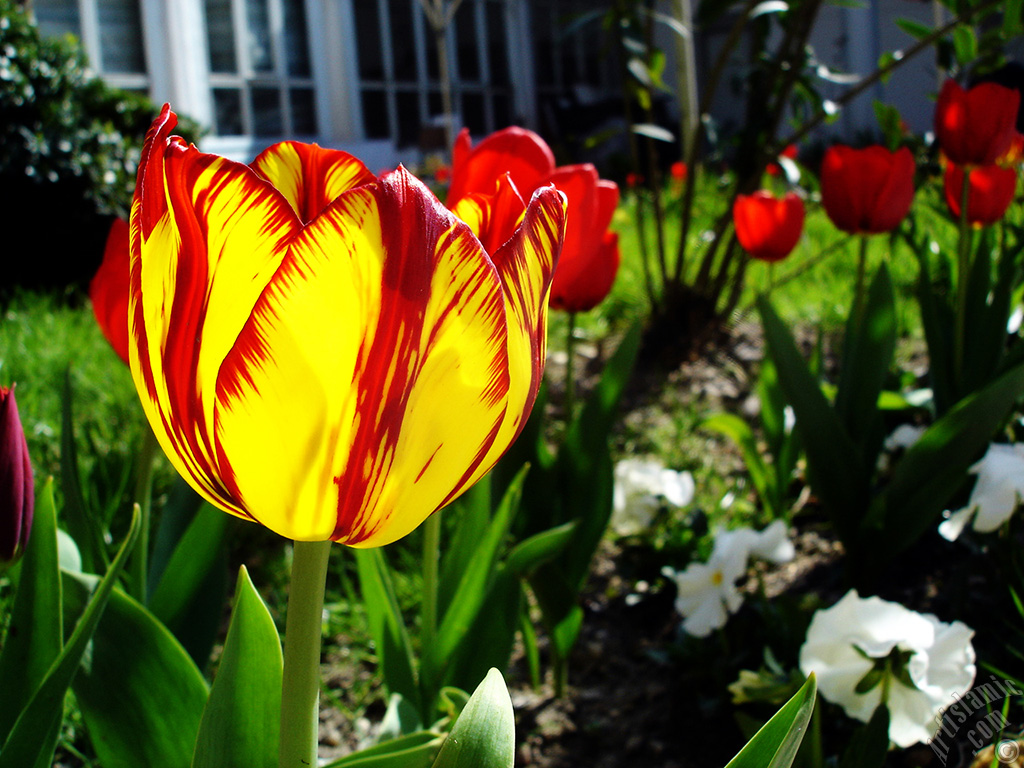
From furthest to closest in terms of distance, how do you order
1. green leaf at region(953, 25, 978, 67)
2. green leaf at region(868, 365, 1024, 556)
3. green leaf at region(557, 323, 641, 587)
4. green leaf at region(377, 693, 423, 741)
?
green leaf at region(953, 25, 978, 67) → green leaf at region(557, 323, 641, 587) → green leaf at region(868, 365, 1024, 556) → green leaf at region(377, 693, 423, 741)

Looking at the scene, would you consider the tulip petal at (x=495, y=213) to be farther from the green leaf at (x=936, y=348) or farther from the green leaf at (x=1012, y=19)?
the green leaf at (x=1012, y=19)

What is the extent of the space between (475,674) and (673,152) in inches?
416

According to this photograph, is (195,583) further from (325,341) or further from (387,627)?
(325,341)

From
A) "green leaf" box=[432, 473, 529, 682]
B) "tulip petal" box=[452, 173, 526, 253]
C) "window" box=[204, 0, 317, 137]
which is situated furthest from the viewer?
"window" box=[204, 0, 317, 137]

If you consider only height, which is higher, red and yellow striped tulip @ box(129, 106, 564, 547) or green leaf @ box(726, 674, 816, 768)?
red and yellow striped tulip @ box(129, 106, 564, 547)

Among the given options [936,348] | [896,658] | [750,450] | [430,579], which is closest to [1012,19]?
[936,348]

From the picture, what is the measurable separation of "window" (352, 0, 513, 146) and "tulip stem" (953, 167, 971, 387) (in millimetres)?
10257

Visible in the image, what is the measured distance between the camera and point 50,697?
57 cm

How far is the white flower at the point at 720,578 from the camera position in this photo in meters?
1.31

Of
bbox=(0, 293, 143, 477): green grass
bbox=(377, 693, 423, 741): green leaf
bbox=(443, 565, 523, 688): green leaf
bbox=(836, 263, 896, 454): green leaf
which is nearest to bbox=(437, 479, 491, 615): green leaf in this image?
bbox=(443, 565, 523, 688): green leaf

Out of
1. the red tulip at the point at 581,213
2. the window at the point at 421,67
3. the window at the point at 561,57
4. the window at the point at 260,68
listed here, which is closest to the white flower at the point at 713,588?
the red tulip at the point at 581,213

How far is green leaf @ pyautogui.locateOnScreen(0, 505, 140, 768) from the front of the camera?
56 centimetres

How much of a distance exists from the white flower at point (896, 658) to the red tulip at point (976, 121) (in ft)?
3.14

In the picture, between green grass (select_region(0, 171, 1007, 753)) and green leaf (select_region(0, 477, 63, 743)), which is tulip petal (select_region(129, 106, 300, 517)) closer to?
green leaf (select_region(0, 477, 63, 743))
